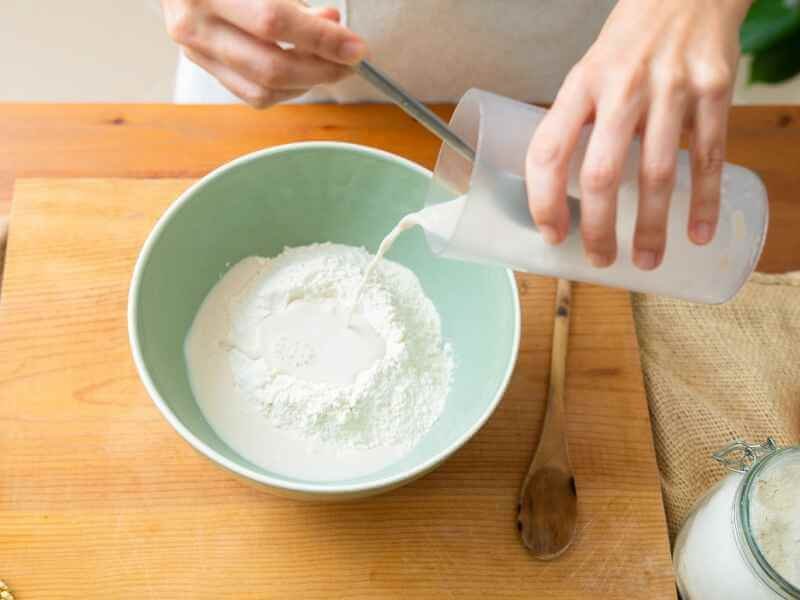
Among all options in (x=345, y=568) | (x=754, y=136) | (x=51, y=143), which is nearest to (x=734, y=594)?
(x=345, y=568)

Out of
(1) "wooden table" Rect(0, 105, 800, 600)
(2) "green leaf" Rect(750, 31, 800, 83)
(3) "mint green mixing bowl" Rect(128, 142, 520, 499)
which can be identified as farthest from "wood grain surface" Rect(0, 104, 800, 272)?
(2) "green leaf" Rect(750, 31, 800, 83)

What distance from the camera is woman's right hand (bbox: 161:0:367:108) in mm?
595

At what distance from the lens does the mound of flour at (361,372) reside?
30.3 inches

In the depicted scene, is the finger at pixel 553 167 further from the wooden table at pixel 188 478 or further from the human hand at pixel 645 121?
the wooden table at pixel 188 478

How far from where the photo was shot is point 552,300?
A: 2.93ft

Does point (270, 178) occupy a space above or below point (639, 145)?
below

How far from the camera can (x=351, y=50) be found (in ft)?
1.96

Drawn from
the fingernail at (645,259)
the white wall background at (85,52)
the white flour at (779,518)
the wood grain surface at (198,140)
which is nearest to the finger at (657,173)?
the fingernail at (645,259)

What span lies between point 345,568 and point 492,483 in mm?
160

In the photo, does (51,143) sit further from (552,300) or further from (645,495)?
(645,495)

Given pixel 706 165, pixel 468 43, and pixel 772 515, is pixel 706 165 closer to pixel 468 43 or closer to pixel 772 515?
pixel 772 515

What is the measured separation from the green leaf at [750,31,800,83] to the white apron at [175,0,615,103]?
0.57 meters

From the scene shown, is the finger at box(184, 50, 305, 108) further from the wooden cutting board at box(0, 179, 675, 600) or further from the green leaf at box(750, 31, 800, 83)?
the green leaf at box(750, 31, 800, 83)

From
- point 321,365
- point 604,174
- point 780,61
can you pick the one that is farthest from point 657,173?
point 321,365
